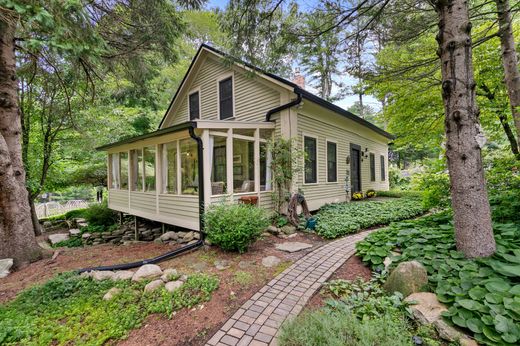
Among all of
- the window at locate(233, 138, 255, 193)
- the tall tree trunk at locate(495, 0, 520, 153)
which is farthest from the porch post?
the tall tree trunk at locate(495, 0, 520, 153)

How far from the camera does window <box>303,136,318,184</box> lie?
7340 mm

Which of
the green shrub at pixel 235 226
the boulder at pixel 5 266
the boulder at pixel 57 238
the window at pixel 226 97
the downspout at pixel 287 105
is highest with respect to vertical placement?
the window at pixel 226 97

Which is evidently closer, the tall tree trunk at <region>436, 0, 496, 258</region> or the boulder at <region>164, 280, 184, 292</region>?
the tall tree trunk at <region>436, 0, 496, 258</region>

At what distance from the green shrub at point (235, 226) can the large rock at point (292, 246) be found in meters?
0.61

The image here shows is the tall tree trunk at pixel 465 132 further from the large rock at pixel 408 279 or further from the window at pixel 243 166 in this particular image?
the window at pixel 243 166

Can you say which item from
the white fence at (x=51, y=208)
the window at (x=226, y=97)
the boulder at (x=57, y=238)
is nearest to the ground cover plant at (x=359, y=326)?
the window at (x=226, y=97)

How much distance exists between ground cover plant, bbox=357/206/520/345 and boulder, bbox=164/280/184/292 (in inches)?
111

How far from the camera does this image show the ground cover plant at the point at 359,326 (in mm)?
Result: 1784

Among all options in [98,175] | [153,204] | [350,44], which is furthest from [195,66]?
[98,175]

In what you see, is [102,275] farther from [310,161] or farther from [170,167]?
[310,161]

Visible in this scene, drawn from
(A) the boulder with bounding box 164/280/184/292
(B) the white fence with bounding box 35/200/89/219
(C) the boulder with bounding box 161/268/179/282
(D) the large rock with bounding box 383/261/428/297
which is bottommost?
(B) the white fence with bounding box 35/200/89/219

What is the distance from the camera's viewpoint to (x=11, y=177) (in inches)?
178

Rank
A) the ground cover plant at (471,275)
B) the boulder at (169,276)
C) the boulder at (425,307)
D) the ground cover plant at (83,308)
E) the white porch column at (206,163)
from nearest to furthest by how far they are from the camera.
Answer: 1. the ground cover plant at (471,275)
2. the boulder at (425,307)
3. the ground cover plant at (83,308)
4. the boulder at (169,276)
5. the white porch column at (206,163)

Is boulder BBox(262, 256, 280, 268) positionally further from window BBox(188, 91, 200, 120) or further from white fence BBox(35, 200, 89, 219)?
white fence BBox(35, 200, 89, 219)
